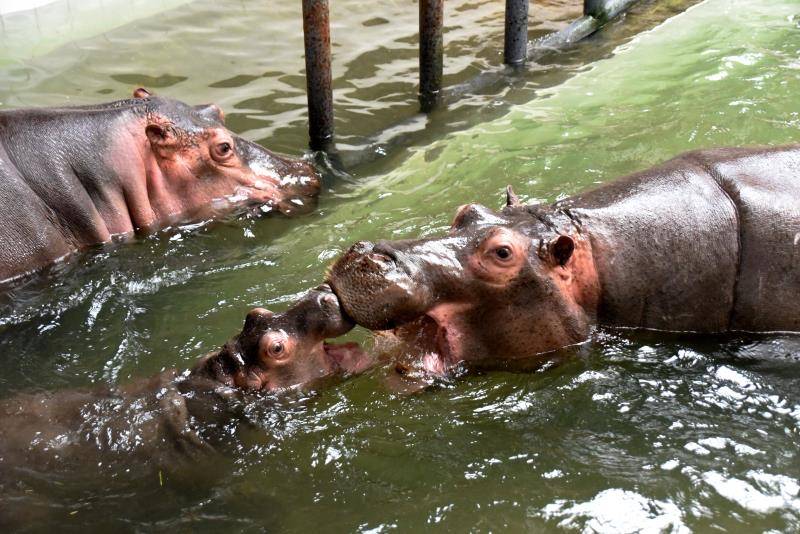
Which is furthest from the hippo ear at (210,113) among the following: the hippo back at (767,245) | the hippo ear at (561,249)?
the hippo back at (767,245)

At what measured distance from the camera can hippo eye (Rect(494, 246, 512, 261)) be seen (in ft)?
12.9

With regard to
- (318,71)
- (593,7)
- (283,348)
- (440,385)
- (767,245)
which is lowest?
(440,385)

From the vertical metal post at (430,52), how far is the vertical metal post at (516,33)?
3.28ft

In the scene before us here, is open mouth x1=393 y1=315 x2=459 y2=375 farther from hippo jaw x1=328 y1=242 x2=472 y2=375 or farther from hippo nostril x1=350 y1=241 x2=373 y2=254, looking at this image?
hippo nostril x1=350 y1=241 x2=373 y2=254

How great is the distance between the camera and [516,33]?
900 cm

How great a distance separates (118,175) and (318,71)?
187 cm

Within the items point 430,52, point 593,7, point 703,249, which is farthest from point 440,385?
point 593,7

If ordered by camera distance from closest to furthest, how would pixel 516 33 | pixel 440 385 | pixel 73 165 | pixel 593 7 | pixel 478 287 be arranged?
pixel 478 287, pixel 440 385, pixel 73 165, pixel 516 33, pixel 593 7

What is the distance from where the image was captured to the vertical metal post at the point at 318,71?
21.9ft

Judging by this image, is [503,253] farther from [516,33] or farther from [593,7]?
[593,7]

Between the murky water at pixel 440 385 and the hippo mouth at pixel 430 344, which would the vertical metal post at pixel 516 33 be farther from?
the hippo mouth at pixel 430 344

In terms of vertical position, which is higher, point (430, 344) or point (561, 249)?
point (561, 249)

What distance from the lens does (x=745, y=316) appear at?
4.23m

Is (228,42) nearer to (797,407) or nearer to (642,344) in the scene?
(642,344)
